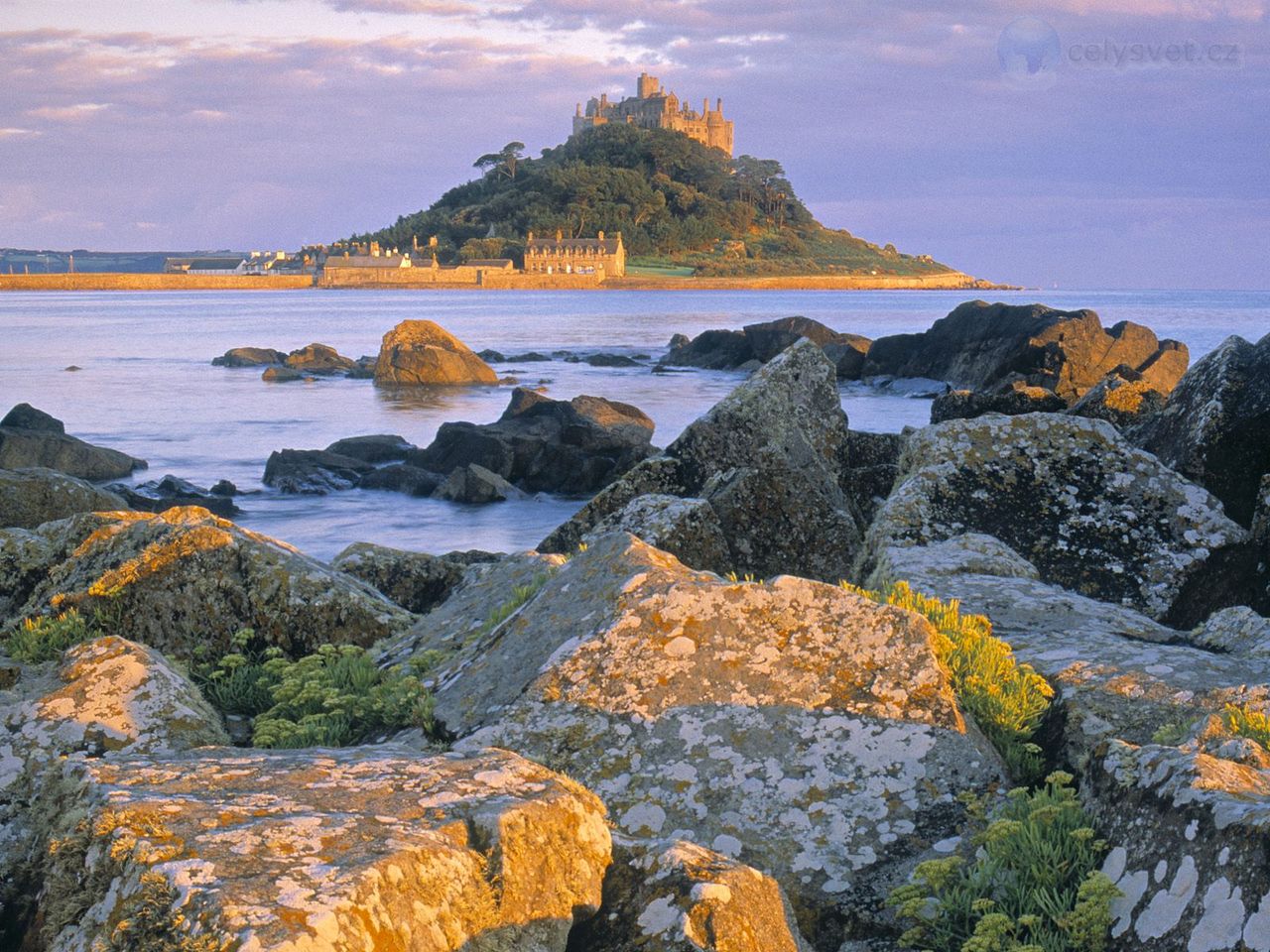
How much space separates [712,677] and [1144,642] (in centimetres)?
233

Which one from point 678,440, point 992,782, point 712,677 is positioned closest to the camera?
point 992,782

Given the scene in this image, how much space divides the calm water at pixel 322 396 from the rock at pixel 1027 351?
111 inches

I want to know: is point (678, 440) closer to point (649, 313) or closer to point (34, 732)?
point (34, 732)

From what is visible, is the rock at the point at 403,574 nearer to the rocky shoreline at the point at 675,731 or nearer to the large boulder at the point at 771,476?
the rocky shoreline at the point at 675,731

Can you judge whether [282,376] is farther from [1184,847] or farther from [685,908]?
[1184,847]

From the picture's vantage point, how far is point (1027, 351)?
36.2m

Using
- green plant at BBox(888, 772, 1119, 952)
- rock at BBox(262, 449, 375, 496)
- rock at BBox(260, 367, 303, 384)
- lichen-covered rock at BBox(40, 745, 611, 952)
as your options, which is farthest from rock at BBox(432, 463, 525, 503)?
rock at BBox(260, 367, 303, 384)

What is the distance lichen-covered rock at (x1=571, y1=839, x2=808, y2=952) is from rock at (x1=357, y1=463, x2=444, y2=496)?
64.8 feet

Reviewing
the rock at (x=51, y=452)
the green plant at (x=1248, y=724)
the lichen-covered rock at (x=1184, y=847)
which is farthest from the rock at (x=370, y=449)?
the lichen-covered rock at (x=1184, y=847)

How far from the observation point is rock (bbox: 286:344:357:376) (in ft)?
174

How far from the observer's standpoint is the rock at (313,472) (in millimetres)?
23766

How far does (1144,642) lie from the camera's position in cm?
551

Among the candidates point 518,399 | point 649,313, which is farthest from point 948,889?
point 649,313

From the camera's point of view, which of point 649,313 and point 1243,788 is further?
point 649,313
